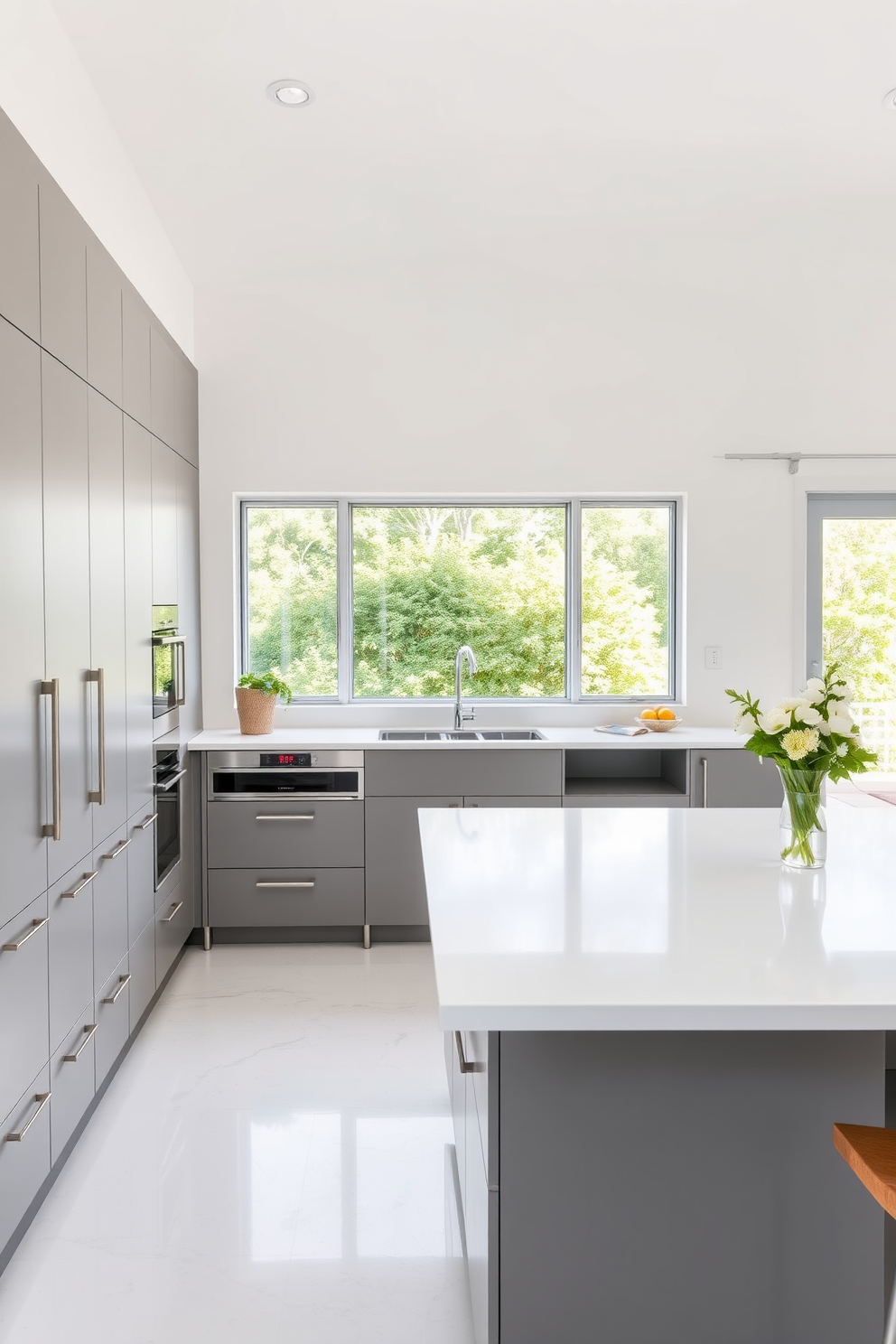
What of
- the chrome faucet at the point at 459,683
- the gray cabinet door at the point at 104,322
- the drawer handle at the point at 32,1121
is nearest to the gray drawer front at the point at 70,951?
the drawer handle at the point at 32,1121

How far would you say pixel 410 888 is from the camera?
4.09 metres

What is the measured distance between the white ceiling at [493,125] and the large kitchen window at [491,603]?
45.8 inches

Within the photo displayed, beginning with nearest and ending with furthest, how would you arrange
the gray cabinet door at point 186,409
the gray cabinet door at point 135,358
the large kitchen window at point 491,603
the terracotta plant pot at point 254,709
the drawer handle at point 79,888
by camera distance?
the drawer handle at point 79,888 < the gray cabinet door at point 135,358 < the gray cabinet door at point 186,409 < the terracotta plant pot at point 254,709 < the large kitchen window at point 491,603

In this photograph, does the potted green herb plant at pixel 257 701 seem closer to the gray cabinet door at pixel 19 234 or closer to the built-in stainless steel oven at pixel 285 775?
the built-in stainless steel oven at pixel 285 775

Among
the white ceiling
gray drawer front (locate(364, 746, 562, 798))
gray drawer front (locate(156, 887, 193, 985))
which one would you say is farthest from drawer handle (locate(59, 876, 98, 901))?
the white ceiling

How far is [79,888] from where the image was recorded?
248 cm

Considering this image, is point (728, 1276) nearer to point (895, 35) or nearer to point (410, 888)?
point (410, 888)

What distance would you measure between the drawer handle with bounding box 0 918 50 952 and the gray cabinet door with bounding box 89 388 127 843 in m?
0.46

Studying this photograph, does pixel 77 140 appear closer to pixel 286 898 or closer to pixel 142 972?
pixel 142 972

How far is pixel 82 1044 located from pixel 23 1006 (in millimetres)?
478

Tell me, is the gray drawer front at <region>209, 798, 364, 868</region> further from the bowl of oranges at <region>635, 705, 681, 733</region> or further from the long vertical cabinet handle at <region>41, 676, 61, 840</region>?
the long vertical cabinet handle at <region>41, 676, 61, 840</region>

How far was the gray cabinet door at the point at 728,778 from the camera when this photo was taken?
4113 millimetres

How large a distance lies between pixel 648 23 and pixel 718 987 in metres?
2.54

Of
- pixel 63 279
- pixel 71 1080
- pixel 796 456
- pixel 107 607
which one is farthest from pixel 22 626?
pixel 796 456
